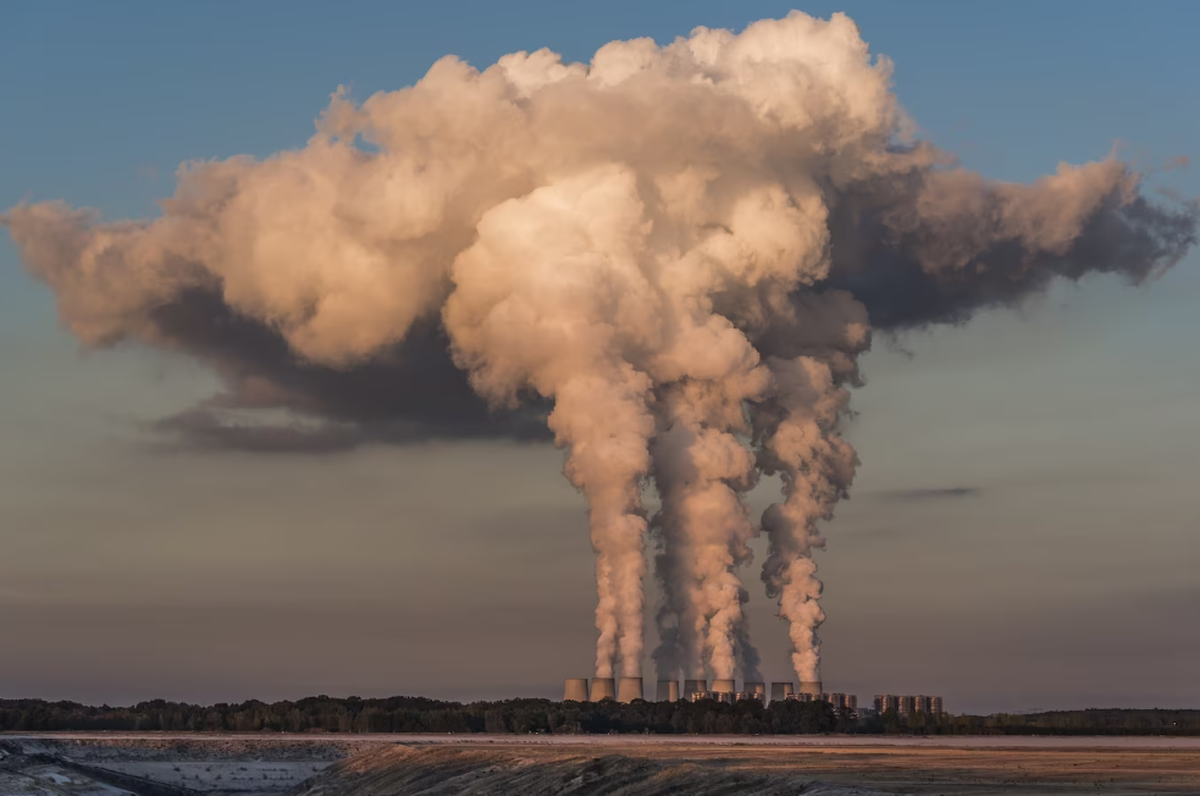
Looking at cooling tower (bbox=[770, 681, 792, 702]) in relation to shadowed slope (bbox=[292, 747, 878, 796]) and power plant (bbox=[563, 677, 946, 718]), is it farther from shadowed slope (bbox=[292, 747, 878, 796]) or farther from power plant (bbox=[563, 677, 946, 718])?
shadowed slope (bbox=[292, 747, 878, 796])

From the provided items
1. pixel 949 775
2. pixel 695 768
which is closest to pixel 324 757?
pixel 695 768

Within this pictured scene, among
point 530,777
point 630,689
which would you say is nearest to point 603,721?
point 630,689

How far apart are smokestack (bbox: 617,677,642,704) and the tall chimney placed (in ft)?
26.5

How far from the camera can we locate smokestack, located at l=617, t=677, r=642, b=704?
156 metres

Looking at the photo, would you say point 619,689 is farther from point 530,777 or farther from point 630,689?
point 530,777

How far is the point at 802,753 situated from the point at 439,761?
2248 cm

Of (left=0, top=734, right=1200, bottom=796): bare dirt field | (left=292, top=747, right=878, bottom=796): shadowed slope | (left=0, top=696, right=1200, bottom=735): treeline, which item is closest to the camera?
(left=0, top=734, right=1200, bottom=796): bare dirt field

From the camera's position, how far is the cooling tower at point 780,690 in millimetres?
167125

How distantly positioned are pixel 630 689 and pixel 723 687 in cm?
973

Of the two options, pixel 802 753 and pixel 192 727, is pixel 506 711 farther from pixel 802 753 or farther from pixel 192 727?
pixel 802 753

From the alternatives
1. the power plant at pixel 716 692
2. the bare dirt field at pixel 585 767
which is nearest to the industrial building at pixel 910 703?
the power plant at pixel 716 692

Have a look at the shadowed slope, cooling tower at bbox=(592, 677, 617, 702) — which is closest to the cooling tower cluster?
cooling tower at bbox=(592, 677, 617, 702)

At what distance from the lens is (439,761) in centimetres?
9862

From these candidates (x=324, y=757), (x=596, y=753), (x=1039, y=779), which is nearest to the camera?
(x=1039, y=779)
